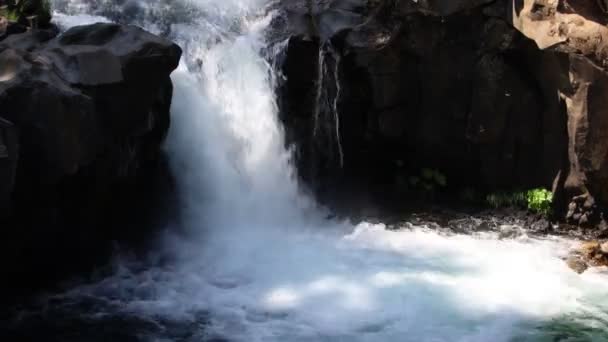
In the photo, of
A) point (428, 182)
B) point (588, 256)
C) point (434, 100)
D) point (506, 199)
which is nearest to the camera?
point (588, 256)

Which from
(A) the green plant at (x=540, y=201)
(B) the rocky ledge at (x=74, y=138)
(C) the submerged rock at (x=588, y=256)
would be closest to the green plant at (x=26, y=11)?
(B) the rocky ledge at (x=74, y=138)

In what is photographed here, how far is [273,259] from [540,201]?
3904 mm

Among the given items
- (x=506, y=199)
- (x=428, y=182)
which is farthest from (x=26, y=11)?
(x=506, y=199)

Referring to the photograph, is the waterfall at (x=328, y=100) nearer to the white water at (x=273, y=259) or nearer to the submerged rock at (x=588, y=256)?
the white water at (x=273, y=259)

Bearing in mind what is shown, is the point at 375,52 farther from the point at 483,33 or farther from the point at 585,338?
the point at 585,338

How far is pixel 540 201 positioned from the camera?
1079cm

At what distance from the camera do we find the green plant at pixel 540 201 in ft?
35.2

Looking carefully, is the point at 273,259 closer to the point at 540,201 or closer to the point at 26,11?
the point at 540,201

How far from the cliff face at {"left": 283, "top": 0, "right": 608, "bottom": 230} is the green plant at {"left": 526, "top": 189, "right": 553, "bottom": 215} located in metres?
0.17

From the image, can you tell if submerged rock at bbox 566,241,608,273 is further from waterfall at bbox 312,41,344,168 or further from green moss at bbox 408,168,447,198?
waterfall at bbox 312,41,344,168

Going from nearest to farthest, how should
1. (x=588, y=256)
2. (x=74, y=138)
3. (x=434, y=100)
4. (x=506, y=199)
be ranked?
(x=74, y=138) < (x=588, y=256) < (x=506, y=199) < (x=434, y=100)

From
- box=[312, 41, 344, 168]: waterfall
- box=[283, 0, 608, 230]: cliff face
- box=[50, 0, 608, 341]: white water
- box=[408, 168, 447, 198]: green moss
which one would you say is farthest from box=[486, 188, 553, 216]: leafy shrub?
box=[312, 41, 344, 168]: waterfall

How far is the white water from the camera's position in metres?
7.95

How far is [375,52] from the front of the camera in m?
10.8
